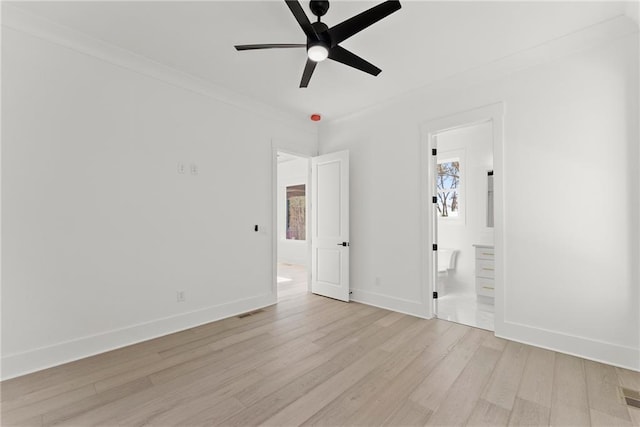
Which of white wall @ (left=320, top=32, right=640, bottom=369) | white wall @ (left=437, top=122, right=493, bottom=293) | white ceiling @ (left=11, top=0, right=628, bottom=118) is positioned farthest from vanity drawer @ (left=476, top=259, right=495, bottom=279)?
white ceiling @ (left=11, top=0, right=628, bottom=118)

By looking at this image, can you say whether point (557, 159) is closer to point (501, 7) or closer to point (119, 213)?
point (501, 7)

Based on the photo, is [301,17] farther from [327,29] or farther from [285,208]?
[285,208]

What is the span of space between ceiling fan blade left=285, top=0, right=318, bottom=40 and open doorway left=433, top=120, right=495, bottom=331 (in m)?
2.88

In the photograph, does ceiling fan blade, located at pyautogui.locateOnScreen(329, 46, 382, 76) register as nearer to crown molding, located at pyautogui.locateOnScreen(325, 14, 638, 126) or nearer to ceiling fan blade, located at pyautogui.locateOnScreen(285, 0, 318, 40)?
ceiling fan blade, located at pyautogui.locateOnScreen(285, 0, 318, 40)

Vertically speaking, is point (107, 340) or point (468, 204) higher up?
point (468, 204)

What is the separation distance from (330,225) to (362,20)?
9.90 feet

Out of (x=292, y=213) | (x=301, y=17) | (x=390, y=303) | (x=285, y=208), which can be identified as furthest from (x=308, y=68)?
(x=285, y=208)

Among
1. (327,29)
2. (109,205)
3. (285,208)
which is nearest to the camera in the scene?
(327,29)

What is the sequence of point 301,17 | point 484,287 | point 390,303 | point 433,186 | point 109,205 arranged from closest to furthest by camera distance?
point 301,17 < point 109,205 < point 433,186 < point 390,303 < point 484,287

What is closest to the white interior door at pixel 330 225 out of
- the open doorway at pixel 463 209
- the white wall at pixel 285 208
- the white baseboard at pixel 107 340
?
the white baseboard at pixel 107 340

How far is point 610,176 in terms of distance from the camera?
2484 millimetres

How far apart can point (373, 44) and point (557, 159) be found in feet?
6.70

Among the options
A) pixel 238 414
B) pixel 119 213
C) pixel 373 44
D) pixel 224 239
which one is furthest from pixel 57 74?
pixel 238 414

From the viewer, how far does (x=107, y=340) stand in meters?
2.71
